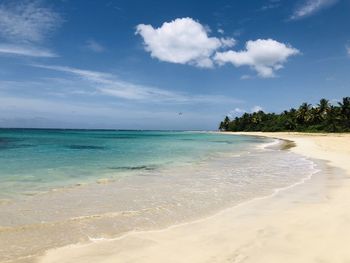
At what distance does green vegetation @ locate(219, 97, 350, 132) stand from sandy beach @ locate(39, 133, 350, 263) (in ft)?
253

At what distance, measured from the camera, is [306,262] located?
4.62 meters

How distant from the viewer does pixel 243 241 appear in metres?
5.60

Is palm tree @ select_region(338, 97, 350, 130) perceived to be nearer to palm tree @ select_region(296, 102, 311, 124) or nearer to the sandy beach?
palm tree @ select_region(296, 102, 311, 124)

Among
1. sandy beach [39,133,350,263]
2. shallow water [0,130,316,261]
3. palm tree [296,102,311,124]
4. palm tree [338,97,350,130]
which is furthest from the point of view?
palm tree [296,102,311,124]

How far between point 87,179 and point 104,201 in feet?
14.7

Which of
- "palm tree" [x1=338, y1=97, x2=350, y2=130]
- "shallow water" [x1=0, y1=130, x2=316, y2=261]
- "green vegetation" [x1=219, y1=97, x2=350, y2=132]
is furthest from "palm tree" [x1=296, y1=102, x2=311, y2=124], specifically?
"shallow water" [x1=0, y1=130, x2=316, y2=261]

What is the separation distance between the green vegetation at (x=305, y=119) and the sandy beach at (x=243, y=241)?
253ft

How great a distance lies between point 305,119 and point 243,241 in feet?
303

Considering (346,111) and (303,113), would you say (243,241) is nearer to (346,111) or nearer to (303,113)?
(346,111)

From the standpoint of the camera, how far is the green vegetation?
76.8m

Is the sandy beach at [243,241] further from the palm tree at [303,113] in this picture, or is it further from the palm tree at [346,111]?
the palm tree at [303,113]

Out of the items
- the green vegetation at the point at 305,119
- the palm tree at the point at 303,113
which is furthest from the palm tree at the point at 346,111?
the palm tree at the point at 303,113

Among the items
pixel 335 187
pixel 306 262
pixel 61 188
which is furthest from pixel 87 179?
pixel 306 262

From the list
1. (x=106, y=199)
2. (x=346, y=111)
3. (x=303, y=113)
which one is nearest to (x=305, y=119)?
(x=303, y=113)
